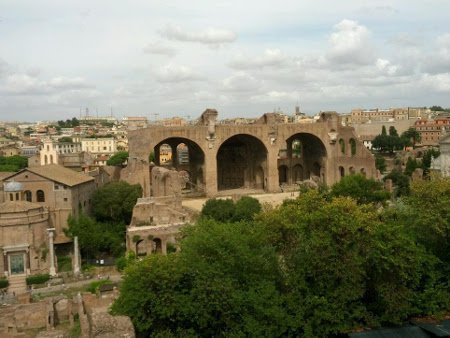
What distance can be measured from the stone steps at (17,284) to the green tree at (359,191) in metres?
19.0

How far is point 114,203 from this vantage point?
34562mm

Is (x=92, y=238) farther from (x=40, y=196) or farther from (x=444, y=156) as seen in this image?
(x=444, y=156)

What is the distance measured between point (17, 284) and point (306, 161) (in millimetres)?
32286

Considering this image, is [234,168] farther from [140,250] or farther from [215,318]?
[215,318]

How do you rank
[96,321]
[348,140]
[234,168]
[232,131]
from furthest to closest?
[234,168] → [348,140] → [232,131] → [96,321]

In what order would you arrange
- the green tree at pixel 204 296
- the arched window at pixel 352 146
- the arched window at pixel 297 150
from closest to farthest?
the green tree at pixel 204 296 < the arched window at pixel 352 146 < the arched window at pixel 297 150

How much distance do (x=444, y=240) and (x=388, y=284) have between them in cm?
394

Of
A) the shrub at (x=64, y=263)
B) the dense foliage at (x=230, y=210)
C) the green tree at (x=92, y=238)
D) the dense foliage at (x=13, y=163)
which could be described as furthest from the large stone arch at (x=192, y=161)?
the dense foliage at (x=13, y=163)

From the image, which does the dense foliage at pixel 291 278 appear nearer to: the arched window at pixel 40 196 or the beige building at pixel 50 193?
the beige building at pixel 50 193

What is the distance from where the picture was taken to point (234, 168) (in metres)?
52.3

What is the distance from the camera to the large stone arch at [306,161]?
4985 cm

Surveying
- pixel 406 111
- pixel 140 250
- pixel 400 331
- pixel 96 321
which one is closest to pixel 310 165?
pixel 140 250

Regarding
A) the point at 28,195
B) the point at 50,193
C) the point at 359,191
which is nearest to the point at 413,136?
the point at 359,191

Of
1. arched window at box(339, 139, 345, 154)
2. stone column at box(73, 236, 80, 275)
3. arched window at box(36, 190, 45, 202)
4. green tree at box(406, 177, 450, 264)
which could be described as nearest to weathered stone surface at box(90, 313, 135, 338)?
green tree at box(406, 177, 450, 264)
